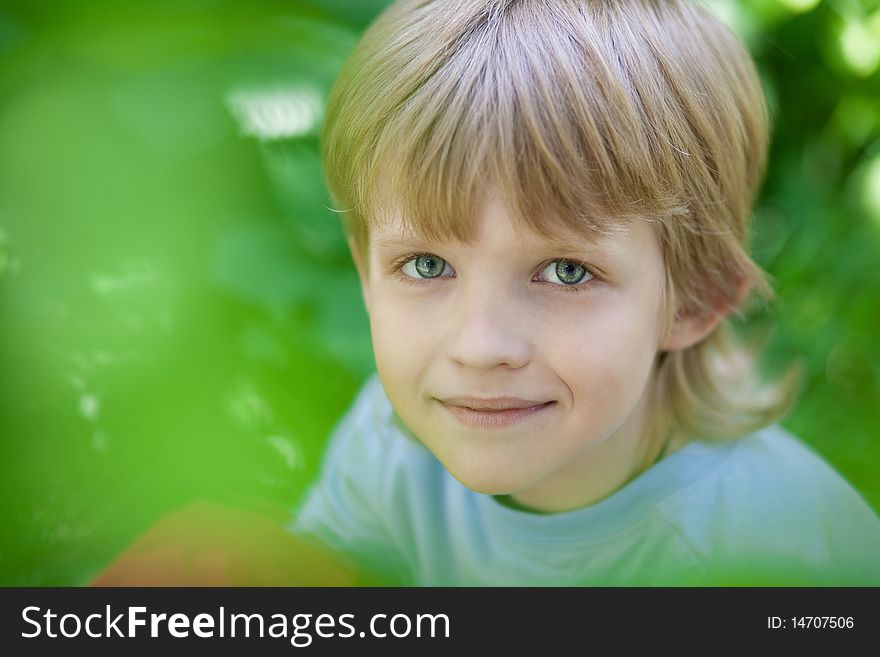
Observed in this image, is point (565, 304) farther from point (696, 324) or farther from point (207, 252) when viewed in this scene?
point (207, 252)

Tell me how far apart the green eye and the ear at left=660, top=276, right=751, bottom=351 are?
0.96ft

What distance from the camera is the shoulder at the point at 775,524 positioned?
1186 millimetres

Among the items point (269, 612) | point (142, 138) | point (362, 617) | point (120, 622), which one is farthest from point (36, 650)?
point (142, 138)

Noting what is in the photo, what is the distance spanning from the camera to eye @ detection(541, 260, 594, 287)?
992 millimetres

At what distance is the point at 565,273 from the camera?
100cm

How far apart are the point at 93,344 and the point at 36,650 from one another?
0.49 meters

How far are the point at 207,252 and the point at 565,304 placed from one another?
77cm

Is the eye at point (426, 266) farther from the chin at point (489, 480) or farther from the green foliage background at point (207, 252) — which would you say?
the green foliage background at point (207, 252)

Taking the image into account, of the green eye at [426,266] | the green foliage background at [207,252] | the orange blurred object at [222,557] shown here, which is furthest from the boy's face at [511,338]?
→ the green foliage background at [207,252]

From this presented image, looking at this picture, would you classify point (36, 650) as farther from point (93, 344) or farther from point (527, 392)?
point (527, 392)

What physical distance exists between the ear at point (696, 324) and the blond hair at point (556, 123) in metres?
0.03

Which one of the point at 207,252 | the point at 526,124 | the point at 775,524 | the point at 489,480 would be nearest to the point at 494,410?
the point at 489,480

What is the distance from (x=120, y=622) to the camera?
1.15 meters

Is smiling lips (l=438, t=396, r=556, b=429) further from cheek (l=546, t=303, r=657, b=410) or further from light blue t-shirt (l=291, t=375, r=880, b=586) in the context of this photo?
light blue t-shirt (l=291, t=375, r=880, b=586)
